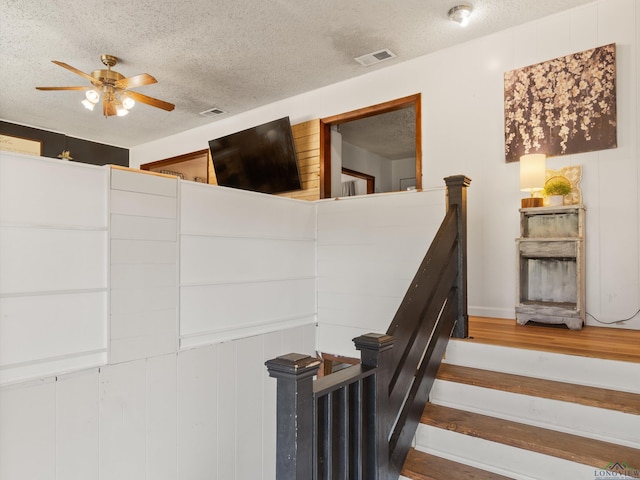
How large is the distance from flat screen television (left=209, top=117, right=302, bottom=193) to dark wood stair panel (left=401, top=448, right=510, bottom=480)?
348 centimetres

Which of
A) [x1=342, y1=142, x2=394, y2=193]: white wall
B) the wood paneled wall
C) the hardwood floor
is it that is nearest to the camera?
the hardwood floor

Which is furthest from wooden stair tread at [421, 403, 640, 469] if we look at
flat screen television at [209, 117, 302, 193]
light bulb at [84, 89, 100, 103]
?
light bulb at [84, 89, 100, 103]

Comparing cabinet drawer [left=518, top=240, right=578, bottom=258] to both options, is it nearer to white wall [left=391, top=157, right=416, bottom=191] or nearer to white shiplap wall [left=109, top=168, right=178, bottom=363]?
white shiplap wall [left=109, top=168, right=178, bottom=363]

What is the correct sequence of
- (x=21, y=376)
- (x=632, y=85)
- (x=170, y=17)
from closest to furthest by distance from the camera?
(x=21, y=376) < (x=632, y=85) < (x=170, y=17)

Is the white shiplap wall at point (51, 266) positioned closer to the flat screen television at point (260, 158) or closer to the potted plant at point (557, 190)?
the flat screen television at point (260, 158)

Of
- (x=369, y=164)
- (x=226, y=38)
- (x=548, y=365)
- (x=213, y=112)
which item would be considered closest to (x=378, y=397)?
(x=548, y=365)

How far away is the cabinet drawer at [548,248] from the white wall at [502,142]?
0.28 meters

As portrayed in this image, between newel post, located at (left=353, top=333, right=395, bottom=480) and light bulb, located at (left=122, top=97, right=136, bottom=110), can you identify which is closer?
newel post, located at (left=353, top=333, right=395, bottom=480)

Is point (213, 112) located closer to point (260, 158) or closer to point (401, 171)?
point (260, 158)

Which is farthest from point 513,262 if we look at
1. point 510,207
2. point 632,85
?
point 632,85

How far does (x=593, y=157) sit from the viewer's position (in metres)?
3.17

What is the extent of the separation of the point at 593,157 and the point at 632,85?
22.3 inches

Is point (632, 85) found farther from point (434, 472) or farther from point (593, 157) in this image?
point (434, 472)

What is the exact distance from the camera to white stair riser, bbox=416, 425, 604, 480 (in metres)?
1.80
